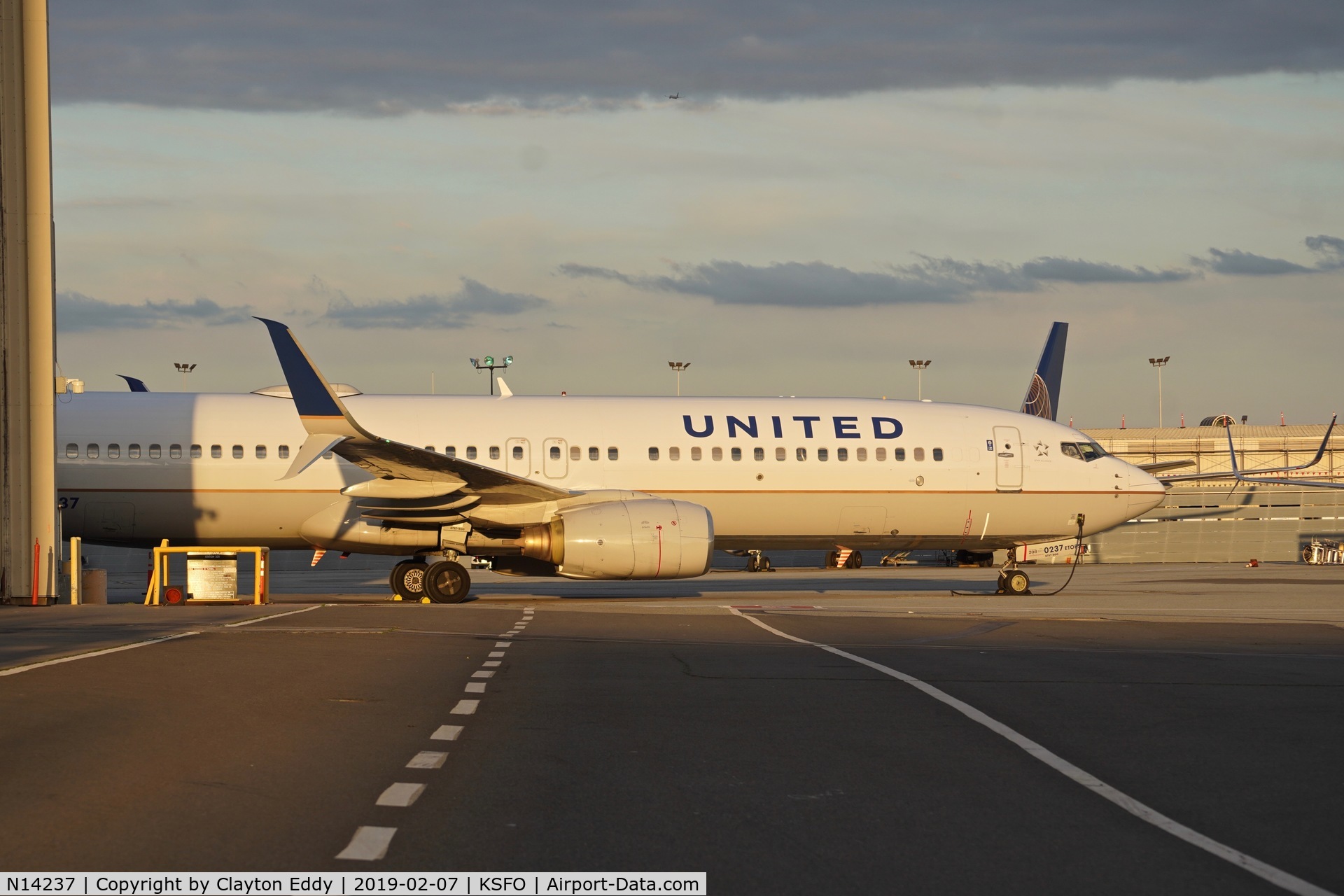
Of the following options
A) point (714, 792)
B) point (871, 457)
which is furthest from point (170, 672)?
point (871, 457)

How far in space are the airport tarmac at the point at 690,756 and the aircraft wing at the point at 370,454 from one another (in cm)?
486

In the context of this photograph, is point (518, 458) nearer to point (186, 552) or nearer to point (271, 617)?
point (186, 552)

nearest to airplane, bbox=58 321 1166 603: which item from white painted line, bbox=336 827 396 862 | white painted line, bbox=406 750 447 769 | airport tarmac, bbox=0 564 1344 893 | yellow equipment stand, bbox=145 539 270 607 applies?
yellow equipment stand, bbox=145 539 270 607

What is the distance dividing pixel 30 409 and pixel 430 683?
46.0 ft

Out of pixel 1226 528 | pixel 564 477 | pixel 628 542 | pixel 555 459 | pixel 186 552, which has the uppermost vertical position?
pixel 555 459

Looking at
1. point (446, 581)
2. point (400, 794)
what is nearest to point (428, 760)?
point (400, 794)

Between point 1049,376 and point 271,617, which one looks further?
point 1049,376

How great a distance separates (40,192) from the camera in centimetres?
2267

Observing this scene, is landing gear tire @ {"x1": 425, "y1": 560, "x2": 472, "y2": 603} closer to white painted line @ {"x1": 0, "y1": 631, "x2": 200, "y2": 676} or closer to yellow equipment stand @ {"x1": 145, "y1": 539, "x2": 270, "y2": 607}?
yellow equipment stand @ {"x1": 145, "y1": 539, "x2": 270, "y2": 607}

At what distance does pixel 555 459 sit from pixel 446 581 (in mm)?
3221

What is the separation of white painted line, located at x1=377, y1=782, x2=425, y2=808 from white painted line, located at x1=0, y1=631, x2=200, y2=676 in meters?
6.18

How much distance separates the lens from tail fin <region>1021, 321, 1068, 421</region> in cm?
5881

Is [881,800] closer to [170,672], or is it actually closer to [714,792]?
[714,792]

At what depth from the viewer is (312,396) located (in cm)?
2148
